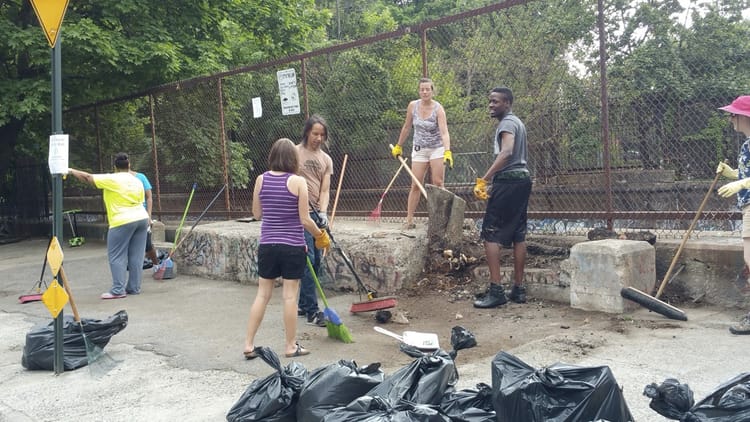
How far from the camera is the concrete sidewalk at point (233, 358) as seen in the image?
4004mm

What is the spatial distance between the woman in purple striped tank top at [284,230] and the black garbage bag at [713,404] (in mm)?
2729

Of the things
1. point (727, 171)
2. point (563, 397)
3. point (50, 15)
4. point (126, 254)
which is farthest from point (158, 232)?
point (563, 397)

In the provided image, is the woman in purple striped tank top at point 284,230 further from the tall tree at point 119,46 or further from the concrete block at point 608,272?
the tall tree at point 119,46

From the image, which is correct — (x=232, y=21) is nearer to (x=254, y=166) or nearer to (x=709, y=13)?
(x=254, y=166)

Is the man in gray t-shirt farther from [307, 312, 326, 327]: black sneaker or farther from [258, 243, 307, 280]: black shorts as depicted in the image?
[258, 243, 307, 280]: black shorts

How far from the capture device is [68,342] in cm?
498

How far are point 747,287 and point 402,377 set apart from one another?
11.9 feet

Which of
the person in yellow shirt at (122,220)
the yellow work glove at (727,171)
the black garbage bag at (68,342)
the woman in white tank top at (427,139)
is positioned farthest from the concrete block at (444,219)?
the person in yellow shirt at (122,220)

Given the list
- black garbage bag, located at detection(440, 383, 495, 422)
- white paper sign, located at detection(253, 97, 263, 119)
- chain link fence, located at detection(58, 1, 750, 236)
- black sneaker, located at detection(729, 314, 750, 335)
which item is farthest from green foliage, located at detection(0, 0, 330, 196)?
black garbage bag, located at detection(440, 383, 495, 422)

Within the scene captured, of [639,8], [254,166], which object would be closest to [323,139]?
[254,166]

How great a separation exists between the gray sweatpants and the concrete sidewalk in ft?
3.78

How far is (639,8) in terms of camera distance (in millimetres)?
12438

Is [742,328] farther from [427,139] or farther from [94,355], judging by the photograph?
[94,355]

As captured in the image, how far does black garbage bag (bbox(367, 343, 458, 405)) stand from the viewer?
311 cm
